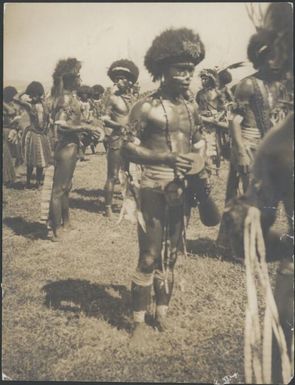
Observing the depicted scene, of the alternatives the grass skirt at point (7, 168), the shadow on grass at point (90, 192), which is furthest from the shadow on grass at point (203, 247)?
the grass skirt at point (7, 168)

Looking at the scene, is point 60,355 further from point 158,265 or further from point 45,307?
point 158,265

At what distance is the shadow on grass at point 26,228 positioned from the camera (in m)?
7.32

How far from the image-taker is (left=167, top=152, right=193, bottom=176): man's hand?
14.1 ft

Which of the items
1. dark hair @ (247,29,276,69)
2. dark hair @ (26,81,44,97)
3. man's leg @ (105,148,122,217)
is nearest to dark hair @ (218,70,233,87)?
dark hair @ (247,29,276,69)

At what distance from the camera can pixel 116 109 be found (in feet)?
25.5

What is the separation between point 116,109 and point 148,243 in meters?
3.74

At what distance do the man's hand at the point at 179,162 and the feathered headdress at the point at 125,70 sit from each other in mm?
2647

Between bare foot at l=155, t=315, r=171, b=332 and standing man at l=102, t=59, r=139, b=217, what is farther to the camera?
standing man at l=102, t=59, r=139, b=217

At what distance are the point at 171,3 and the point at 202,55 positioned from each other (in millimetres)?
638

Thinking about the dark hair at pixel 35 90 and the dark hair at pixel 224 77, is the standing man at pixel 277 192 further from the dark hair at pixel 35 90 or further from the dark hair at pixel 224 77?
the dark hair at pixel 35 90

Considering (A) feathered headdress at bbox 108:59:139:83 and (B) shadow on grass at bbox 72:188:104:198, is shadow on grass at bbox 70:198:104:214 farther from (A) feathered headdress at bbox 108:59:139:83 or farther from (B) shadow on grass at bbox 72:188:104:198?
(A) feathered headdress at bbox 108:59:139:83

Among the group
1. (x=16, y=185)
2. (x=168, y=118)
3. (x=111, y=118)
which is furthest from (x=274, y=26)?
(x=16, y=185)

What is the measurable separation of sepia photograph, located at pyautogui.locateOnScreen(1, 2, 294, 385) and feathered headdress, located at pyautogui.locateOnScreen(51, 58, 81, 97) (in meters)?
0.04

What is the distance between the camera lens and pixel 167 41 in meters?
4.34
